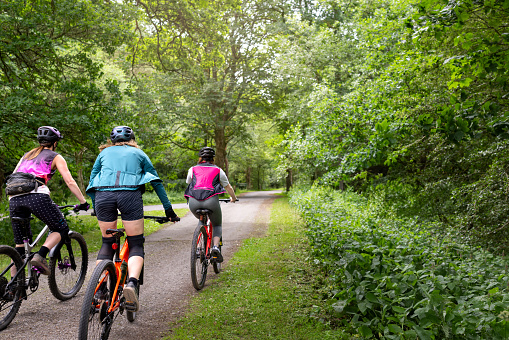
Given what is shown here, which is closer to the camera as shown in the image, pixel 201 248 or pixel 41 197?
pixel 41 197

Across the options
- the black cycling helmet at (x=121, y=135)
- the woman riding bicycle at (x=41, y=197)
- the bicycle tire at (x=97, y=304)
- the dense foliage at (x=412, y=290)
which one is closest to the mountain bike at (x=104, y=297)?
the bicycle tire at (x=97, y=304)

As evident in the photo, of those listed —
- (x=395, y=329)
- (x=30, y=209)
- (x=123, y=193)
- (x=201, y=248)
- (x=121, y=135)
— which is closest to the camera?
(x=395, y=329)

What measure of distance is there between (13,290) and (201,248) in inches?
96.2

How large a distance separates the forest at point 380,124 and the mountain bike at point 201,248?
5.94 feet

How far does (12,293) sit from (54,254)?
0.65m

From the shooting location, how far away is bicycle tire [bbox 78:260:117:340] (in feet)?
9.37

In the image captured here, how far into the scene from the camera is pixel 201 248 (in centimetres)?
541

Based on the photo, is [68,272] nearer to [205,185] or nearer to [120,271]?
[120,271]

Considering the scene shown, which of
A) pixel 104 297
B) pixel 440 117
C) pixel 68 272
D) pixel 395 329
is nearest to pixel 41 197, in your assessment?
pixel 68 272

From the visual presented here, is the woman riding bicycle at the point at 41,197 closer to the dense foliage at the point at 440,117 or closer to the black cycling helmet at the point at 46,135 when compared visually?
the black cycling helmet at the point at 46,135

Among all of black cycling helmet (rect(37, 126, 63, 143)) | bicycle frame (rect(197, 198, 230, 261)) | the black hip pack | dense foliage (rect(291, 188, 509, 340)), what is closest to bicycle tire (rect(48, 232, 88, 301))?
the black hip pack

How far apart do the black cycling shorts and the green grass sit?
4.75ft

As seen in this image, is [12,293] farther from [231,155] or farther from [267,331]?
[231,155]

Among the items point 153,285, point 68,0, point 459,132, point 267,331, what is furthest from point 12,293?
point 68,0
